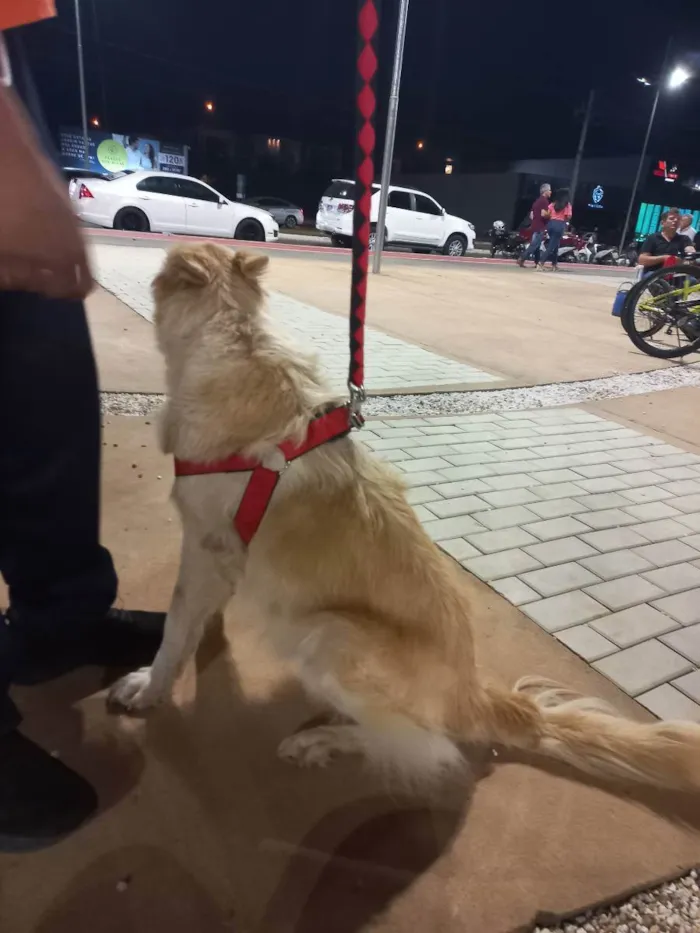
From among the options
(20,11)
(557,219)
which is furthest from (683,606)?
(557,219)

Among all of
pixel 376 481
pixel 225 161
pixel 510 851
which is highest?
pixel 225 161

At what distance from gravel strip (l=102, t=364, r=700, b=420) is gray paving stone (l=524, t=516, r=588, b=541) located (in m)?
1.61

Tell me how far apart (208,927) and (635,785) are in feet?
3.97

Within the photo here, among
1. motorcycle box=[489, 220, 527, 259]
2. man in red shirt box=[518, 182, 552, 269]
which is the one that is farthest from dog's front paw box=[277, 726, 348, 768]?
motorcycle box=[489, 220, 527, 259]

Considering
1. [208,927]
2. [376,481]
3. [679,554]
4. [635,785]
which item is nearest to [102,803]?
[208,927]

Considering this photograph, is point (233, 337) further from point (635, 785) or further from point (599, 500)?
point (599, 500)

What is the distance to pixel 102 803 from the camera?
1487 mm

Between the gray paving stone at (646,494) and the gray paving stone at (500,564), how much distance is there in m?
1.16

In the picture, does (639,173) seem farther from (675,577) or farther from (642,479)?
(675,577)

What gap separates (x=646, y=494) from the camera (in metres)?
3.53

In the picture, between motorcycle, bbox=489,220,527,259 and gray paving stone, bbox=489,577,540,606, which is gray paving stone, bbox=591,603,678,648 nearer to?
gray paving stone, bbox=489,577,540,606

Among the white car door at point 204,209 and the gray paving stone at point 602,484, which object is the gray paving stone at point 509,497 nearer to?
the gray paving stone at point 602,484

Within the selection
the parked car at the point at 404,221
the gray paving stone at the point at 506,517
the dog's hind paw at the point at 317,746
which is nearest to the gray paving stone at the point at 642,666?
the gray paving stone at the point at 506,517

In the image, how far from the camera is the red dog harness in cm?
157
